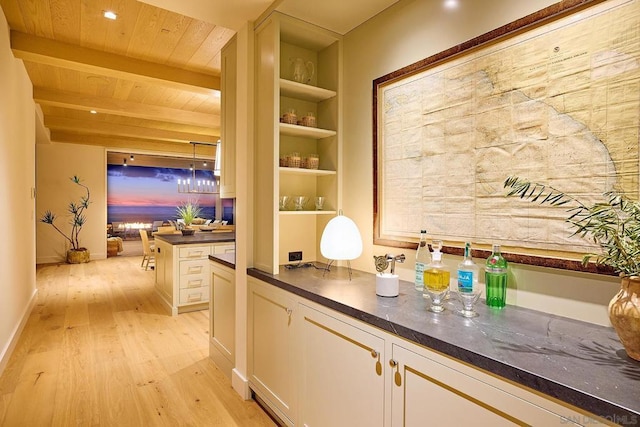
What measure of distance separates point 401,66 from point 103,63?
3.15 meters

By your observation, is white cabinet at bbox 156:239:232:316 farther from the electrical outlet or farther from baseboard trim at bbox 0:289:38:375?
the electrical outlet

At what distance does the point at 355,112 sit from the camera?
2.36 m

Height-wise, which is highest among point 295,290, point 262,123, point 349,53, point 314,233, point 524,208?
point 349,53

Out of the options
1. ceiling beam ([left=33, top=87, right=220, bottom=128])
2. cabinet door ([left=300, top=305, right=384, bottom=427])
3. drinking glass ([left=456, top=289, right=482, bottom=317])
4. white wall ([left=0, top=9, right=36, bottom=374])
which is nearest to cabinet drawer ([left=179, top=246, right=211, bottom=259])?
white wall ([left=0, top=9, right=36, bottom=374])

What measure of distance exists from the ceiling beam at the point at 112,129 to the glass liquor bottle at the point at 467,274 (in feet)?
22.1

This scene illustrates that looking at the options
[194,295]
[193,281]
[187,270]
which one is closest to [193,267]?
[187,270]

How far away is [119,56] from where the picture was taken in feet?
12.2

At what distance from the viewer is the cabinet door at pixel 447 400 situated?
96cm

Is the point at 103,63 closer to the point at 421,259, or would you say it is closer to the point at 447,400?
the point at 421,259

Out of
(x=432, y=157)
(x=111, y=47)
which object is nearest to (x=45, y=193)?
(x=111, y=47)

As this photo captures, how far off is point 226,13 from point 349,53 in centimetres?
84

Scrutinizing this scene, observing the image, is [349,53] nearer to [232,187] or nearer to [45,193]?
[232,187]

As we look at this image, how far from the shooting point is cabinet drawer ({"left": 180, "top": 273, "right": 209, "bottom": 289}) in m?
4.33

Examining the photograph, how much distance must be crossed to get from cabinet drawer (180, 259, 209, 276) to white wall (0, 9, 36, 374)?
1563 millimetres
